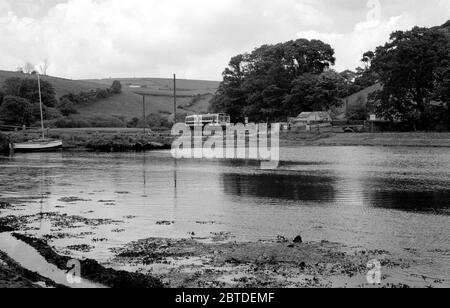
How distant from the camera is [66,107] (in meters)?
146

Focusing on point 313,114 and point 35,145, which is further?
point 313,114

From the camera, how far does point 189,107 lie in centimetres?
19512

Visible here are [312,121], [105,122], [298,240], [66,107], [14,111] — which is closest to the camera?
[298,240]

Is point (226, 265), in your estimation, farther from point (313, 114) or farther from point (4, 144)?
point (313, 114)

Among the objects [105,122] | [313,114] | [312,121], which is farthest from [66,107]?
[312,121]

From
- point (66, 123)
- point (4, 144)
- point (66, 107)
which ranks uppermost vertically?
point (66, 107)

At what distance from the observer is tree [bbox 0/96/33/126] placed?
119m

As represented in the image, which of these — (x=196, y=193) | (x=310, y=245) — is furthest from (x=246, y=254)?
(x=196, y=193)

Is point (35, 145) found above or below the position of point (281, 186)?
above

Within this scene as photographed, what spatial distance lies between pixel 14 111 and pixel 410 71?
275 feet

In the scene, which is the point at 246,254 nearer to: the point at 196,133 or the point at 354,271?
the point at 354,271

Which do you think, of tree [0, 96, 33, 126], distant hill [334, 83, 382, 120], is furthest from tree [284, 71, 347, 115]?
tree [0, 96, 33, 126]

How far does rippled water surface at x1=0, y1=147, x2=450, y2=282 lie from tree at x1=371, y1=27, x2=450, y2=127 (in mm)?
45155
